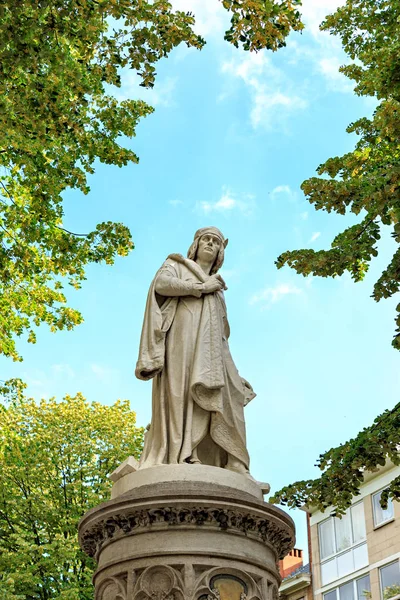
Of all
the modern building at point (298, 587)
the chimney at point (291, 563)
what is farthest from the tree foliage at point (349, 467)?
the chimney at point (291, 563)

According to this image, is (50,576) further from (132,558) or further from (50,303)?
(132,558)

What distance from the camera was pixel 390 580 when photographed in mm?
26141

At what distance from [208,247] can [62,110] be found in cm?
458

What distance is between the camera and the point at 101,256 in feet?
50.0

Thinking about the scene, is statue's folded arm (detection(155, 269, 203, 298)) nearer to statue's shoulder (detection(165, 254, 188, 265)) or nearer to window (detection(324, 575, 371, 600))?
statue's shoulder (detection(165, 254, 188, 265))

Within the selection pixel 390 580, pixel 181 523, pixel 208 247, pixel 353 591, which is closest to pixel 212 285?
pixel 208 247

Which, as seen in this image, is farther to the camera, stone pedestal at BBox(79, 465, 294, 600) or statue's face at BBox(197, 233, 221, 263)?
statue's face at BBox(197, 233, 221, 263)

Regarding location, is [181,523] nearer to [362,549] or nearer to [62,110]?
[62,110]

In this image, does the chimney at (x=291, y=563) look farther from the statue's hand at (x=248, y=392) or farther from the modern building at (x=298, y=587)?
the statue's hand at (x=248, y=392)

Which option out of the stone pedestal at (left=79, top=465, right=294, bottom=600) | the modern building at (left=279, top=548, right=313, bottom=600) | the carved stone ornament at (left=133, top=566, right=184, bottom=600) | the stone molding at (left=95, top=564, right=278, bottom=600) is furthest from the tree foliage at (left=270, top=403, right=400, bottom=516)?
the modern building at (left=279, top=548, right=313, bottom=600)

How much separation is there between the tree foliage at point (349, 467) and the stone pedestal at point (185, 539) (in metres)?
3.90

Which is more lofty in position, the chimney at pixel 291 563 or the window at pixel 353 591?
the chimney at pixel 291 563

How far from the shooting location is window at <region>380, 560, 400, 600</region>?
25453 millimetres

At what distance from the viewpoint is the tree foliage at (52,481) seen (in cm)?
1947
